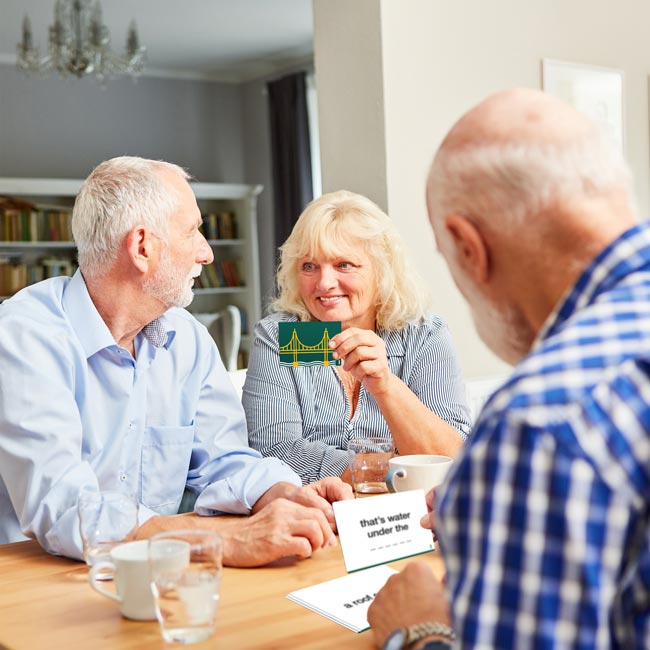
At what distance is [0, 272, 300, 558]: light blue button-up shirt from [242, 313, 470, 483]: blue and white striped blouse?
249mm

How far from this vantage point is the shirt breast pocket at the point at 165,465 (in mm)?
1752

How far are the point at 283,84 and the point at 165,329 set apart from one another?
622 cm

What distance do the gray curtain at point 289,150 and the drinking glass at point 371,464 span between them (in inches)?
232

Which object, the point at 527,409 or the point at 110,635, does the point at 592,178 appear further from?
Result: the point at 110,635

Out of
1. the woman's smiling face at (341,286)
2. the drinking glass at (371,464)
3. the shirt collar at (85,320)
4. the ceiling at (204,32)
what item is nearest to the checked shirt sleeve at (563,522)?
the drinking glass at (371,464)

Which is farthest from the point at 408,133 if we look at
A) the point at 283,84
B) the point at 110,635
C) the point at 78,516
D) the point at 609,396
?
the point at 283,84

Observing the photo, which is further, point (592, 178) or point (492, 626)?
point (592, 178)

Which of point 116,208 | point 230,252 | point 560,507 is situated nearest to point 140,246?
point 116,208

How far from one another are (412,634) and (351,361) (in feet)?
3.55

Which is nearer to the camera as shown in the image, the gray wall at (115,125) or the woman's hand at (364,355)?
the woman's hand at (364,355)

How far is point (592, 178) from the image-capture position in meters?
0.76

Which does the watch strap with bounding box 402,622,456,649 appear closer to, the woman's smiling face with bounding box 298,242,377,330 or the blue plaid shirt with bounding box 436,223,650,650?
the blue plaid shirt with bounding box 436,223,650,650

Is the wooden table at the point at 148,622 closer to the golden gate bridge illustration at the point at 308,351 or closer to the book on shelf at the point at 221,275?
the golden gate bridge illustration at the point at 308,351

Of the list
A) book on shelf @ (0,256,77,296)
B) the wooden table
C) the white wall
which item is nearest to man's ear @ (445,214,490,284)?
the wooden table
